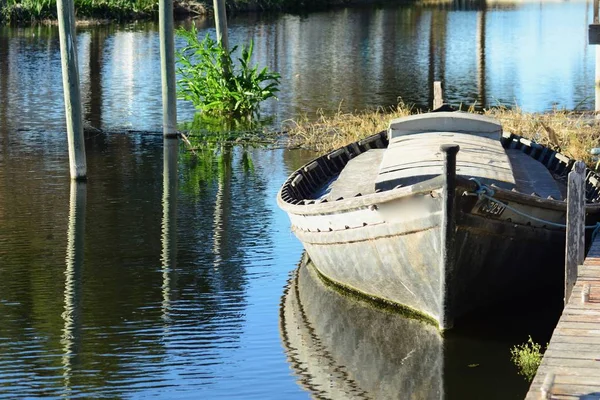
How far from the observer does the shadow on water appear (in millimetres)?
10109

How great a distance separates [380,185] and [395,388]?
288cm

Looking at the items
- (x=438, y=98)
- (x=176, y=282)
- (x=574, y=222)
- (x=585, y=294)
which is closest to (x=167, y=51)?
(x=438, y=98)

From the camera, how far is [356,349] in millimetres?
11156

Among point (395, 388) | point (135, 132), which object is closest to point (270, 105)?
point (135, 132)

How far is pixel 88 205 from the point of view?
16969 mm

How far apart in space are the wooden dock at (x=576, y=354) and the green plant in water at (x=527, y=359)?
2.70ft

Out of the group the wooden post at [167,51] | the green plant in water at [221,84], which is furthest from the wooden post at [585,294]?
the green plant in water at [221,84]

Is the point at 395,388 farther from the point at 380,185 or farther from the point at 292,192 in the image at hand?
the point at 292,192

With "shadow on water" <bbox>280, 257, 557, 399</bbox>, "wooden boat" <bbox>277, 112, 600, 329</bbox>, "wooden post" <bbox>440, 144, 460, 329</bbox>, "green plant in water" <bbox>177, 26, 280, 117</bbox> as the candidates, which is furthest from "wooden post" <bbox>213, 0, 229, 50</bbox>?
"wooden post" <bbox>440, 144, 460, 329</bbox>

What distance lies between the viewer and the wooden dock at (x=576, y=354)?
741cm

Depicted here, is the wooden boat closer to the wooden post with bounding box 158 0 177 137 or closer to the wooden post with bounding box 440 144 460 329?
the wooden post with bounding box 440 144 460 329

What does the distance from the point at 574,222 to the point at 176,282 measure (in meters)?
4.68

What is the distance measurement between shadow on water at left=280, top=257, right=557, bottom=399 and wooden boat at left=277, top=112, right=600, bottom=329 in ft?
0.77

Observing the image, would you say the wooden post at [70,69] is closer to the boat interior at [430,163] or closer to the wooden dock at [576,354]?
the boat interior at [430,163]
